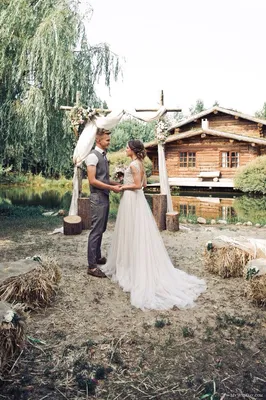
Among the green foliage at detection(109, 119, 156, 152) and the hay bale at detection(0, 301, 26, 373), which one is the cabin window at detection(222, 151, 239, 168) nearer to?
A: the green foliage at detection(109, 119, 156, 152)

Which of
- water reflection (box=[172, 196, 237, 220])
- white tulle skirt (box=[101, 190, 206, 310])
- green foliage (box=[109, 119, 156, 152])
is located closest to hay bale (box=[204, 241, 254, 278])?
white tulle skirt (box=[101, 190, 206, 310])

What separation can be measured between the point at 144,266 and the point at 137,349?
1417 mm

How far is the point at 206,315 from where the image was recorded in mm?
3939

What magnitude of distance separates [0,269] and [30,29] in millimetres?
8006

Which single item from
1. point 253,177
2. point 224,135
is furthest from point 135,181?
point 224,135

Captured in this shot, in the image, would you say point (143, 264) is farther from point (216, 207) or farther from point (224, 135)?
point (224, 135)

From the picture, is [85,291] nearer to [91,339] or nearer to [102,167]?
[91,339]

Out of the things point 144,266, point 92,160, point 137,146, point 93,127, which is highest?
point 93,127

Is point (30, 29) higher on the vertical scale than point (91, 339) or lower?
higher

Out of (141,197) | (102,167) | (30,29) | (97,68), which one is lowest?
(141,197)

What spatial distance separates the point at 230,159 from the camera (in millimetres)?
23328

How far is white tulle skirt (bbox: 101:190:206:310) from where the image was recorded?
14.2 ft

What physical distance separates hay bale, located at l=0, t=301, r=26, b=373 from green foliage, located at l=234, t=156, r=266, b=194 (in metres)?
18.1

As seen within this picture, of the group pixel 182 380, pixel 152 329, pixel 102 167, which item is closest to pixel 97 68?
pixel 102 167
